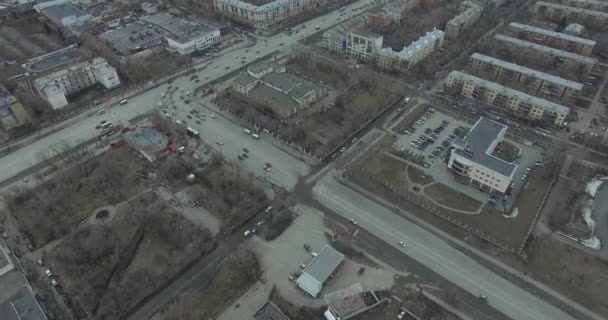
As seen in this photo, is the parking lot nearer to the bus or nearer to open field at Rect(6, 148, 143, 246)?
the bus

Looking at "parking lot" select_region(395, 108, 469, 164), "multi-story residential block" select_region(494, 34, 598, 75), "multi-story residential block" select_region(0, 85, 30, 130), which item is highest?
"multi-story residential block" select_region(494, 34, 598, 75)

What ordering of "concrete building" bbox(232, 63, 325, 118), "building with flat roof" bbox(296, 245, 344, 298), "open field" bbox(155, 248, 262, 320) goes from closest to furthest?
"open field" bbox(155, 248, 262, 320) < "building with flat roof" bbox(296, 245, 344, 298) < "concrete building" bbox(232, 63, 325, 118)

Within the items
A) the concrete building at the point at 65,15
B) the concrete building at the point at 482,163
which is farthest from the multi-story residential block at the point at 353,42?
the concrete building at the point at 65,15

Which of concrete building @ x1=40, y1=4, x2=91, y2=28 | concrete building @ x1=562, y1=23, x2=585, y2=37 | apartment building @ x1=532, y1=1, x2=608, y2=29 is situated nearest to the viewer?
concrete building @ x1=562, y1=23, x2=585, y2=37

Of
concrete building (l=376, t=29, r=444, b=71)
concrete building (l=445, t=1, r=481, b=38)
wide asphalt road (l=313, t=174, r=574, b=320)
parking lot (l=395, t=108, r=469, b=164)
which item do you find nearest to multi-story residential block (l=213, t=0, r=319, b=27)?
concrete building (l=376, t=29, r=444, b=71)

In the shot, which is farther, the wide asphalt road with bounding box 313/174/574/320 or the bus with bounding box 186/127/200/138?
the bus with bounding box 186/127/200/138

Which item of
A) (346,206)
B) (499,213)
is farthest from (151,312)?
(499,213)

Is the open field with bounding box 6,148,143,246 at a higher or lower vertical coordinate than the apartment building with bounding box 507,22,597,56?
lower
